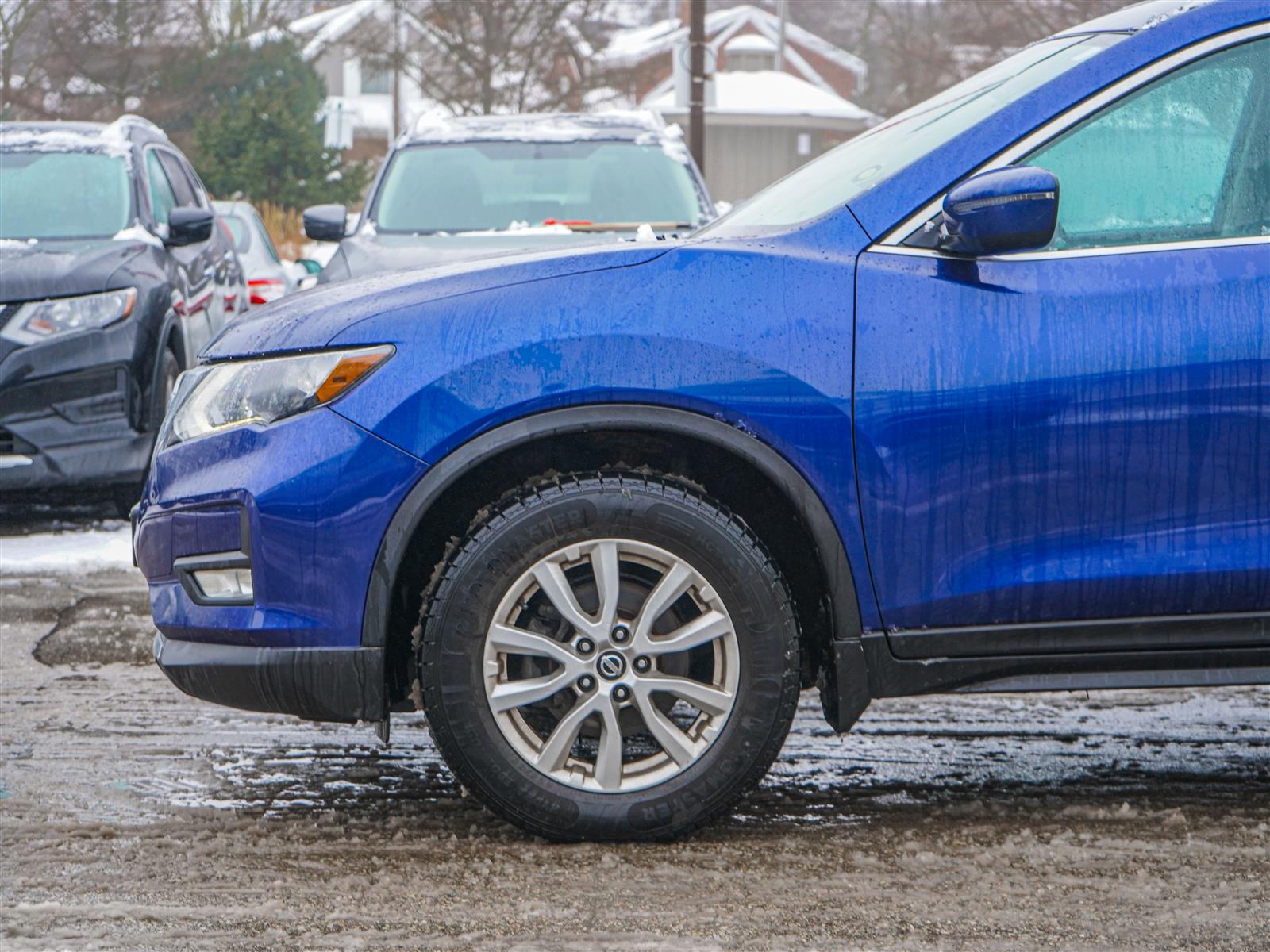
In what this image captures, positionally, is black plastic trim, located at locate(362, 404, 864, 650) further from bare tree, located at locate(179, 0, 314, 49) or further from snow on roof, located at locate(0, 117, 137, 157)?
bare tree, located at locate(179, 0, 314, 49)

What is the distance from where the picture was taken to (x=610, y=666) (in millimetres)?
3473

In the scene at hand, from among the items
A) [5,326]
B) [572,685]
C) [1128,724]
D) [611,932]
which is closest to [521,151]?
[5,326]

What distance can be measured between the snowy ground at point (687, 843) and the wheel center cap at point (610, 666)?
1.26 ft

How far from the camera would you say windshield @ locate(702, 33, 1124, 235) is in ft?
12.2

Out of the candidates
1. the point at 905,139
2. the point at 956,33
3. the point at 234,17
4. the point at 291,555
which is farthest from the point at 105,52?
the point at 291,555

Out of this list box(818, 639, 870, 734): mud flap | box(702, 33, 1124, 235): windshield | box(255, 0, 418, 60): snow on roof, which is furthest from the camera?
box(255, 0, 418, 60): snow on roof

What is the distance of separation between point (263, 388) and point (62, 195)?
530 cm

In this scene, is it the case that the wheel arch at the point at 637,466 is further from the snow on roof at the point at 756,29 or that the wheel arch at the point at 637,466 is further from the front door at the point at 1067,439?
the snow on roof at the point at 756,29

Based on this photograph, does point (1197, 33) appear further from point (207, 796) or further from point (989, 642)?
point (207, 796)

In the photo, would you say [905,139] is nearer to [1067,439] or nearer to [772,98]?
[1067,439]

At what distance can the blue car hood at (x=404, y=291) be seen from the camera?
11.6ft

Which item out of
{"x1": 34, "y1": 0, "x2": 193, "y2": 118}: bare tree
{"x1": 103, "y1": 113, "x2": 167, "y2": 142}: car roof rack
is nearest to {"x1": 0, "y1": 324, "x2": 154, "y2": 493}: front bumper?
{"x1": 103, "y1": 113, "x2": 167, "y2": 142}: car roof rack

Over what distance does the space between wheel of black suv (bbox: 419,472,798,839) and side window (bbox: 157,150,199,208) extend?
256 inches

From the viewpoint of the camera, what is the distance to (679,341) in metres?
3.44
